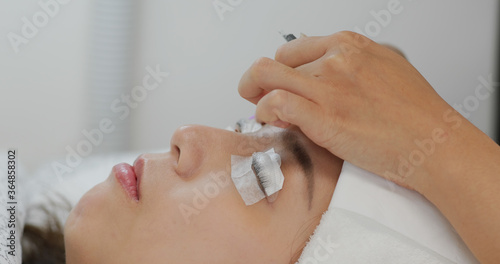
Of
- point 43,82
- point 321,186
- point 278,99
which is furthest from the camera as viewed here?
point 43,82

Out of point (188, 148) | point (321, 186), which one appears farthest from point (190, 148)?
point (321, 186)

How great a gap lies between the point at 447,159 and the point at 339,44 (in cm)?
26

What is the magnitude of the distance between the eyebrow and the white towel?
0.05m

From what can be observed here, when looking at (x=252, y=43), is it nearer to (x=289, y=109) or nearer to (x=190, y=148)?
(x=190, y=148)

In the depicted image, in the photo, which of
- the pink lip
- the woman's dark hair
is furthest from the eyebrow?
the woman's dark hair

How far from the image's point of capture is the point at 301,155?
879 millimetres

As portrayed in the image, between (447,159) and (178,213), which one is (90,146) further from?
(447,159)

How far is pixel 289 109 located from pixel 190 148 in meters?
0.22

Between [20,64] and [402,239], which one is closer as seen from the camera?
[402,239]

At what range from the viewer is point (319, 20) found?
6.19ft

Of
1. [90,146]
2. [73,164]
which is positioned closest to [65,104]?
[90,146]

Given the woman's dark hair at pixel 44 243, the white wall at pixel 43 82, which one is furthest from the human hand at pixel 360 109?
the white wall at pixel 43 82

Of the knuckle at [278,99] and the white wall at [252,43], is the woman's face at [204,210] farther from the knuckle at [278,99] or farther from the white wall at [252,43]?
the white wall at [252,43]

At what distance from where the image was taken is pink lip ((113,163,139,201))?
896 millimetres
